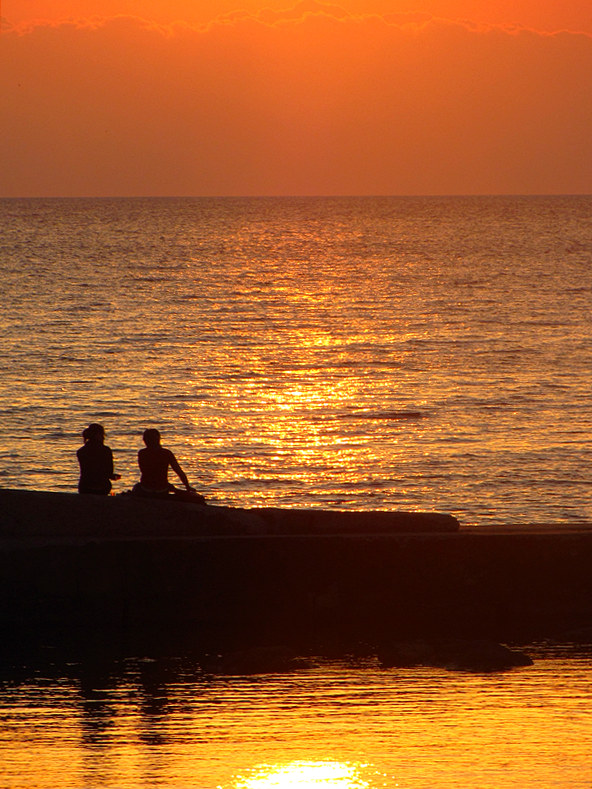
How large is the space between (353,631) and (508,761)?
362 cm

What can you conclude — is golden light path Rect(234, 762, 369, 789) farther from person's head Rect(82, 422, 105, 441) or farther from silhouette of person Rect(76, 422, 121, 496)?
person's head Rect(82, 422, 105, 441)

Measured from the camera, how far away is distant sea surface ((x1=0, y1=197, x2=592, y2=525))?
919 inches

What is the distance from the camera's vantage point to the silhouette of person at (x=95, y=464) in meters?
12.2

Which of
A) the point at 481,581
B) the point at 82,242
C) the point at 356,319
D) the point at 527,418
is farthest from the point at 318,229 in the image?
the point at 481,581

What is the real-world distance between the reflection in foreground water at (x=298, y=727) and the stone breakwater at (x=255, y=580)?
0.93m

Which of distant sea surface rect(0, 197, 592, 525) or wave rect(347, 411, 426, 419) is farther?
wave rect(347, 411, 426, 419)

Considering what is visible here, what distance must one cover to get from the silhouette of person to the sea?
7.50 feet

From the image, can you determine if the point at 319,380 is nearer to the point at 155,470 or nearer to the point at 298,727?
the point at 155,470

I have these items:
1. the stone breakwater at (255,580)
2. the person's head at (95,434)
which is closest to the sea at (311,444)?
the stone breakwater at (255,580)

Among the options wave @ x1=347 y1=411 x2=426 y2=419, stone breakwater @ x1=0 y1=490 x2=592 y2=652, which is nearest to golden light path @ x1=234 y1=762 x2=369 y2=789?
stone breakwater @ x1=0 y1=490 x2=592 y2=652

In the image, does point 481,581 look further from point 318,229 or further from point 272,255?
point 318,229

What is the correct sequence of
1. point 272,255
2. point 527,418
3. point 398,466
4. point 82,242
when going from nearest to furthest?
point 398,466, point 527,418, point 272,255, point 82,242

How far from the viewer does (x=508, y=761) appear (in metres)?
7.79

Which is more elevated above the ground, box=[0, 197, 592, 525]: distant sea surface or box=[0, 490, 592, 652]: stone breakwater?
box=[0, 197, 592, 525]: distant sea surface
